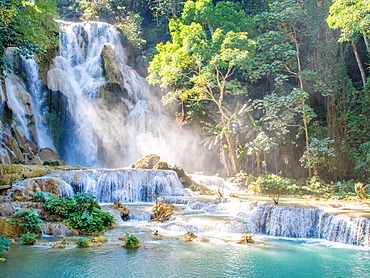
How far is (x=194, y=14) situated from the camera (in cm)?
2488

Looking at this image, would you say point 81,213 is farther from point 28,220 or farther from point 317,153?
point 317,153

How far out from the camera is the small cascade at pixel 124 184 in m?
13.9

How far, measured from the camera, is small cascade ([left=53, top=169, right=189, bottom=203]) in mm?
13914

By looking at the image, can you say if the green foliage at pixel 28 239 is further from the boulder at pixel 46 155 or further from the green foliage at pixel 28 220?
the boulder at pixel 46 155

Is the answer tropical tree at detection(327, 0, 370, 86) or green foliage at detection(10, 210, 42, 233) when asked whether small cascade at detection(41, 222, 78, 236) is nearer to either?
green foliage at detection(10, 210, 42, 233)

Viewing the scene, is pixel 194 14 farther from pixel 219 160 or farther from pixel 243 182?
pixel 243 182

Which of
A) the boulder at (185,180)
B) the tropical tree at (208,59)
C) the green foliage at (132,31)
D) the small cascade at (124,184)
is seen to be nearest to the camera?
the small cascade at (124,184)

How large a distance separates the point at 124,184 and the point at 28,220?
6.77m

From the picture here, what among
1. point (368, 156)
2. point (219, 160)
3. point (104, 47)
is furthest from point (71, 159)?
point (368, 156)

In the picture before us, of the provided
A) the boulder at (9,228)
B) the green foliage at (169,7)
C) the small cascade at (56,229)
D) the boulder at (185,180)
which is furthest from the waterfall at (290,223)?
the green foliage at (169,7)

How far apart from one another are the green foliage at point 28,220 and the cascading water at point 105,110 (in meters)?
14.8

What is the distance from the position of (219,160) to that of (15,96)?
15.2m

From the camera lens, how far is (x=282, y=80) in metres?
20.1

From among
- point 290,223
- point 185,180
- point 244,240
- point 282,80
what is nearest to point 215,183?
point 185,180
